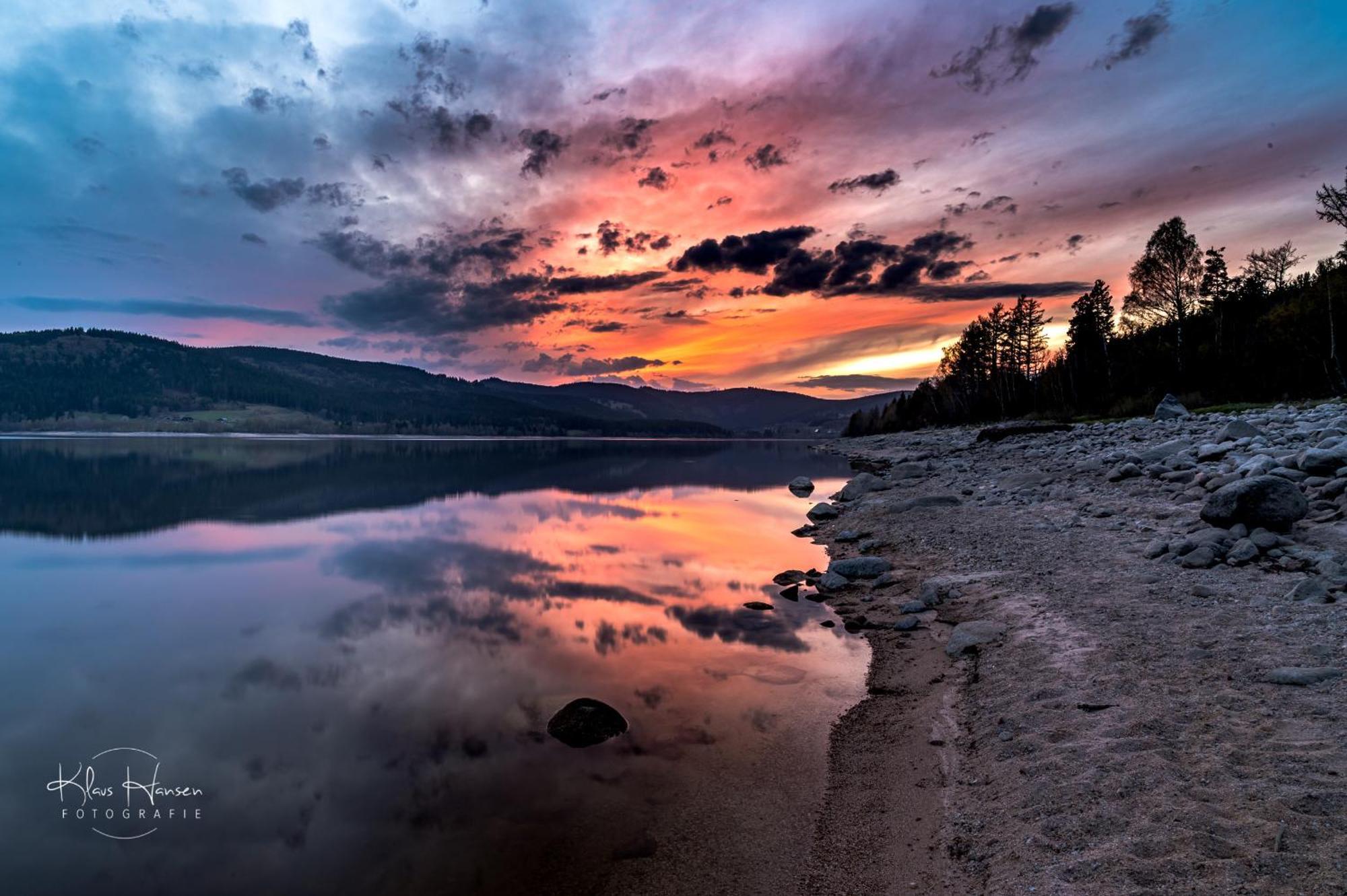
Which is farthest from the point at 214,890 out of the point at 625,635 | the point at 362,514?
the point at 362,514

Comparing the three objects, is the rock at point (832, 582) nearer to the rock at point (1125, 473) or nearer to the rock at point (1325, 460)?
A: the rock at point (1325, 460)

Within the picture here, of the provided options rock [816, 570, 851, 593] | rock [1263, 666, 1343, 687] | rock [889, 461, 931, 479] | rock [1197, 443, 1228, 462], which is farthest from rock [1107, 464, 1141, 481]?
rock [1263, 666, 1343, 687]

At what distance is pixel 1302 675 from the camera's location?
6434mm

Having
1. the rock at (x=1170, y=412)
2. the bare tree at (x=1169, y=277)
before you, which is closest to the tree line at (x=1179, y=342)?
the bare tree at (x=1169, y=277)

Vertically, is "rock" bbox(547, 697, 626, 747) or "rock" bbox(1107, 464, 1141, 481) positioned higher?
"rock" bbox(1107, 464, 1141, 481)

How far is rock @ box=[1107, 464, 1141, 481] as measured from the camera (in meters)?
20.2

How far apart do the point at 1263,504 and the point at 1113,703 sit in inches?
306

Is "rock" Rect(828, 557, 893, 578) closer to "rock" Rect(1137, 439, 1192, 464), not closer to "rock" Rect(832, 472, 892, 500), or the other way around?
"rock" Rect(1137, 439, 1192, 464)

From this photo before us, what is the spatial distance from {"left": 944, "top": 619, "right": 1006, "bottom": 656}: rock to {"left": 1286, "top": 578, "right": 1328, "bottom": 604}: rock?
3.78 metres

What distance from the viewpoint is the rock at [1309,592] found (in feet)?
27.6

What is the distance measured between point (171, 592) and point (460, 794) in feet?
49.6

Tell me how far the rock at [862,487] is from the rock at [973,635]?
68.0 ft

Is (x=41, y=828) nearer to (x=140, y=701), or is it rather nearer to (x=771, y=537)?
(x=140, y=701)

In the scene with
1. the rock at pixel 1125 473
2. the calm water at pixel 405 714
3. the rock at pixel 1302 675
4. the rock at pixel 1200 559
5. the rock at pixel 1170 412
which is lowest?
the calm water at pixel 405 714
